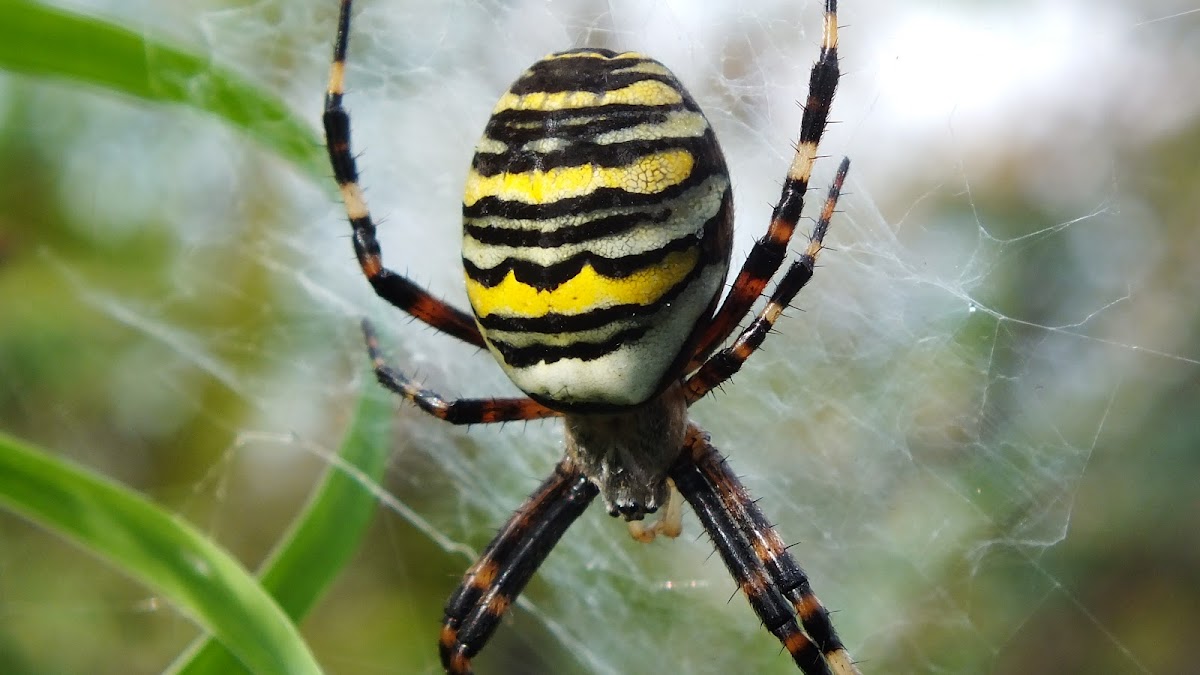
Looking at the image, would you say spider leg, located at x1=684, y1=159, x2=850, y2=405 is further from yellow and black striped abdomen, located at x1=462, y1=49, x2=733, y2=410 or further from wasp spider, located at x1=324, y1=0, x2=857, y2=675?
yellow and black striped abdomen, located at x1=462, y1=49, x2=733, y2=410

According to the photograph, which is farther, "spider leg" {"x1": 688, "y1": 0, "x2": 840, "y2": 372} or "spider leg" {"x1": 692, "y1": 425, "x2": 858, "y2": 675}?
"spider leg" {"x1": 692, "y1": 425, "x2": 858, "y2": 675}

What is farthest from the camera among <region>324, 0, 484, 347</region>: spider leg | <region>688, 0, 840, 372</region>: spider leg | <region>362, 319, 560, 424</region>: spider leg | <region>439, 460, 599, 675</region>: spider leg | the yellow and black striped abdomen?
<region>439, 460, 599, 675</region>: spider leg

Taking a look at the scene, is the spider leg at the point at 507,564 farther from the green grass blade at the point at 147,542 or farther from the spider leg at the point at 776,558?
the green grass blade at the point at 147,542

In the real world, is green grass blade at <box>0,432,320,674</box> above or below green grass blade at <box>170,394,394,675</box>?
above

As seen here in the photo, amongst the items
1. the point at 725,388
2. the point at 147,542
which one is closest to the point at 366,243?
the point at 147,542

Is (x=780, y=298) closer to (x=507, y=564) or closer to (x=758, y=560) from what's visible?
(x=758, y=560)

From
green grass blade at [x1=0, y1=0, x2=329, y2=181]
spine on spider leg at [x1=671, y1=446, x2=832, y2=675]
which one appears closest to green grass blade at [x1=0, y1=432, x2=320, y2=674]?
green grass blade at [x1=0, y1=0, x2=329, y2=181]
